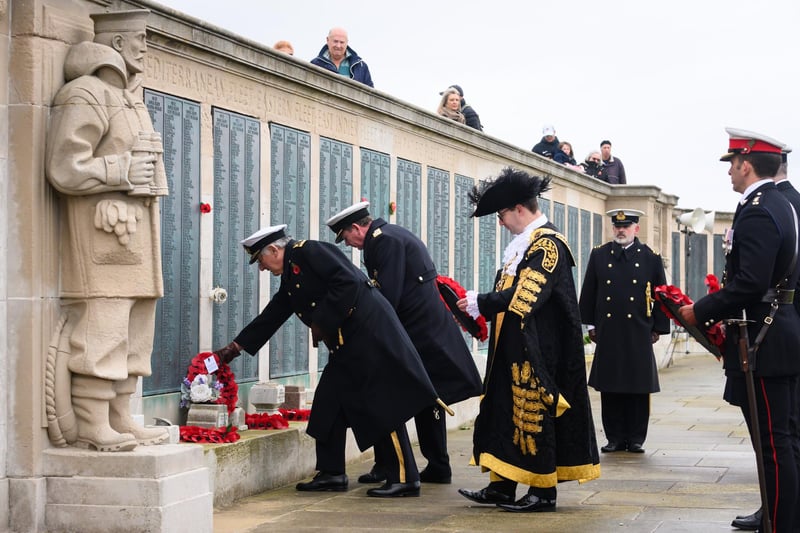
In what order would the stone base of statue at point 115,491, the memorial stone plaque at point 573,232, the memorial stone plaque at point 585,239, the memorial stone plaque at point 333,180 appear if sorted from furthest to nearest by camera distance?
the memorial stone plaque at point 585,239 → the memorial stone plaque at point 573,232 → the memorial stone plaque at point 333,180 → the stone base of statue at point 115,491

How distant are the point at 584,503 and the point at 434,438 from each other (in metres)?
1.28

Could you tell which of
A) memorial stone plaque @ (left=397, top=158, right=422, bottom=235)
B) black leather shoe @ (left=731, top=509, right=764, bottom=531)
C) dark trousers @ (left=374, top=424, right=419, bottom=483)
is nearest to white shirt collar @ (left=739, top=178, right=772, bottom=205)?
black leather shoe @ (left=731, top=509, right=764, bottom=531)

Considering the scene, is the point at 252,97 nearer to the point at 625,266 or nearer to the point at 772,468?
the point at 625,266

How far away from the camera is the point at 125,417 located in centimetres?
654

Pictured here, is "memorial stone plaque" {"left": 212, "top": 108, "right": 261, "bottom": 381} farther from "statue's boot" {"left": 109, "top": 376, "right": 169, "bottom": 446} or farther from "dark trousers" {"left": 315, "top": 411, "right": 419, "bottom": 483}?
"statue's boot" {"left": 109, "top": 376, "right": 169, "bottom": 446}

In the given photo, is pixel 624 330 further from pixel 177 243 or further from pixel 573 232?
pixel 573 232

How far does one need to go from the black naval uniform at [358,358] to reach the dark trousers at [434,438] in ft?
2.21

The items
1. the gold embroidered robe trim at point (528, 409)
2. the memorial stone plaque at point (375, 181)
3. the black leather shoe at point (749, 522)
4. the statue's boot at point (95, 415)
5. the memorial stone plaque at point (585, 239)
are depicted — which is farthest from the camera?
the memorial stone plaque at point (585, 239)

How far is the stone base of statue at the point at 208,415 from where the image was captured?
26.9 ft

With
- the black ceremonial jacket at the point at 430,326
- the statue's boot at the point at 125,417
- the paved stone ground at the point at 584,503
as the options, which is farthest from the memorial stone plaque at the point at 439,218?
the statue's boot at the point at 125,417

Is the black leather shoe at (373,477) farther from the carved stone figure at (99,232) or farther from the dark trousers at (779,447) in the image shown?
the dark trousers at (779,447)

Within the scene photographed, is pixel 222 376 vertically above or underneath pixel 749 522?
above

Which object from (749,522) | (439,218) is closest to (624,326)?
(439,218)

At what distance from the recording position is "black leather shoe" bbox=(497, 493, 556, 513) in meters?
7.61
